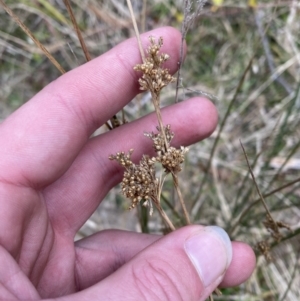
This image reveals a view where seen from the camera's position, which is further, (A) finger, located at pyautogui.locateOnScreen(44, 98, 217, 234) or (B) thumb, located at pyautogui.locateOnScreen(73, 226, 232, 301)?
(A) finger, located at pyautogui.locateOnScreen(44, 98, 217, 234)

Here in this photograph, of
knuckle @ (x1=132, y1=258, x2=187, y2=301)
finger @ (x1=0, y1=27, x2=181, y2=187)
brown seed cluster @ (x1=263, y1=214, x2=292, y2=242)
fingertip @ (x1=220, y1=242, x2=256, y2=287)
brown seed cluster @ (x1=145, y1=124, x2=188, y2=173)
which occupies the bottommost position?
fingertip @ (x1=220, y1=242, x2=256, y2=287)

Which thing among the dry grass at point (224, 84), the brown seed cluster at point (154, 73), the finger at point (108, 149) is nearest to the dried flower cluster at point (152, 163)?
the brown seed cluster at point (154, 73)

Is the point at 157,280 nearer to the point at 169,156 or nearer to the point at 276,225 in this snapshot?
the point at 169,156

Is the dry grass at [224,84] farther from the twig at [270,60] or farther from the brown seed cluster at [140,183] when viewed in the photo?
the brown seed cluster at [140,183]

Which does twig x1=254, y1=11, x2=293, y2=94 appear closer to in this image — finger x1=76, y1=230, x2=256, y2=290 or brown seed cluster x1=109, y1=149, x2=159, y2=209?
finger x1=76, y1=230, x2=256, y2=290

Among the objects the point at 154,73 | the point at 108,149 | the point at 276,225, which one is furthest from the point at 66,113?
the point at 276,225

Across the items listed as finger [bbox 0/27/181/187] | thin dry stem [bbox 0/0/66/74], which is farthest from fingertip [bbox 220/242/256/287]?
thin dry stem [bbox 0/0/66/74]

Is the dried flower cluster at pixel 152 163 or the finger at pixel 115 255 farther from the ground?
the dried flower cluster at pixel 152 163
